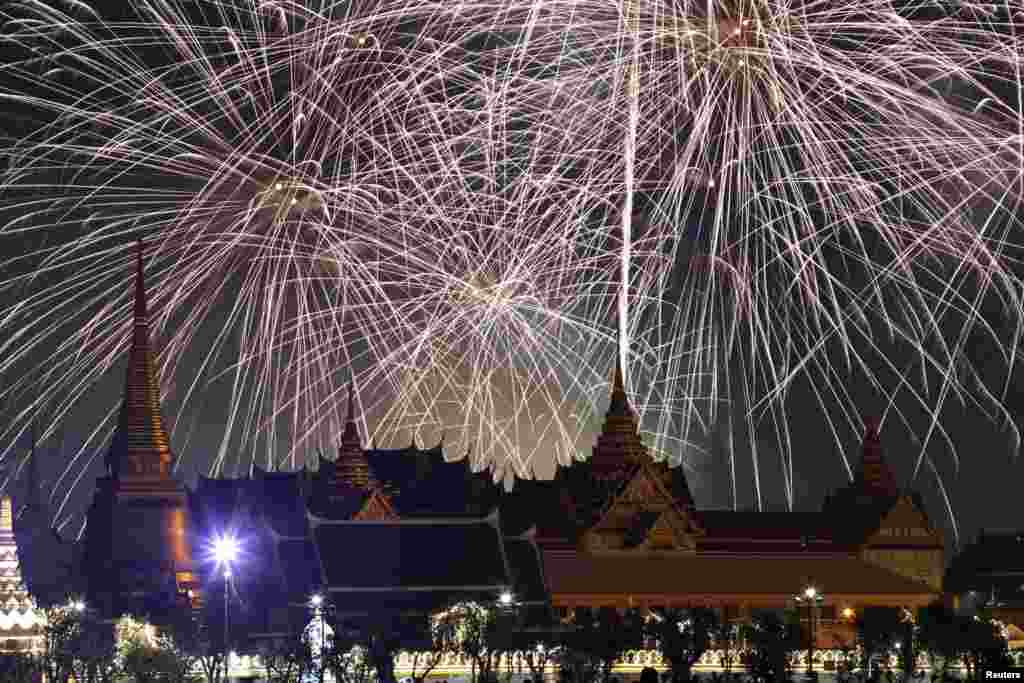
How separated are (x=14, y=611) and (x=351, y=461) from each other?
30.9 metres

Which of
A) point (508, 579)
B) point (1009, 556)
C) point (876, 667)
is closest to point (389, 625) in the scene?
point (508, 579)

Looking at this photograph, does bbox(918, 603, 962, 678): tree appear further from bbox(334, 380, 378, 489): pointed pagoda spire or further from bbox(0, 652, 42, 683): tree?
bbox(334, 380, 378, 489): pointed pagoda spire


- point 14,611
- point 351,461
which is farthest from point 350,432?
point 14,611

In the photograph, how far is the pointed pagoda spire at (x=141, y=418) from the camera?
11875 centimetres

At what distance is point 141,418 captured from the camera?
11938 cm

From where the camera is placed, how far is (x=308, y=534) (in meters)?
107

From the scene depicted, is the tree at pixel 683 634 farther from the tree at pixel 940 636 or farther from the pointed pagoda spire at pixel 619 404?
the pointed pagoda spire at pixel 619 404

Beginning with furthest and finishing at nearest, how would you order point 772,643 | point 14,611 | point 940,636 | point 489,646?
point 14,611 < point 489,646 < point 940,636 < point 772,643

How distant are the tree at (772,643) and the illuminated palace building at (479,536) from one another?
1865 centimetres

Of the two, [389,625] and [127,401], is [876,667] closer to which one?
[389,625]

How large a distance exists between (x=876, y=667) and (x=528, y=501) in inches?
1509

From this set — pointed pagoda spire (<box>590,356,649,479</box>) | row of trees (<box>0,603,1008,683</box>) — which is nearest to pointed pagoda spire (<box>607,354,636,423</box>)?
pointed pagoda spire (<box>590,356,649,479</box>)

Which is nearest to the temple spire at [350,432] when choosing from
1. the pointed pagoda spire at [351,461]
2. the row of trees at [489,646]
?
the pointed pagoda spire at [351,461]

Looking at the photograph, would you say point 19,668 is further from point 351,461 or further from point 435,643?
point 351,461
